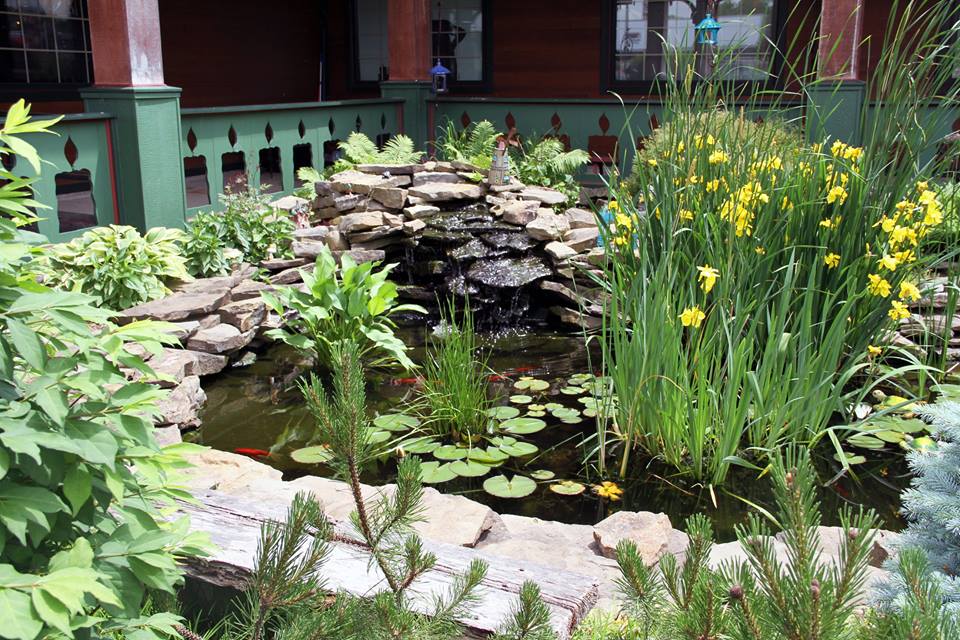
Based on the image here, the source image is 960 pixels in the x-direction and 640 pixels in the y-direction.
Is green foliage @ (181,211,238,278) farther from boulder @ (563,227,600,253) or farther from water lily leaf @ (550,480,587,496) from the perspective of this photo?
water lily leaf @ (550,480,587,496)

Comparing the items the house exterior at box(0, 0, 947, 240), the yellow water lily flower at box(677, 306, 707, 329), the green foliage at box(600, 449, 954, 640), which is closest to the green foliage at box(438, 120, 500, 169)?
the house exterior at box(0, 0, 947, 240)

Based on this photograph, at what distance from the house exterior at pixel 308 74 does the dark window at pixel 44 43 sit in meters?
0.02

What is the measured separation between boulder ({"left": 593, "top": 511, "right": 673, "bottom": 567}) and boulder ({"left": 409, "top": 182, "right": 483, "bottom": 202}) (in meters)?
4.85

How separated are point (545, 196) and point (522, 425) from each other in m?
3.79

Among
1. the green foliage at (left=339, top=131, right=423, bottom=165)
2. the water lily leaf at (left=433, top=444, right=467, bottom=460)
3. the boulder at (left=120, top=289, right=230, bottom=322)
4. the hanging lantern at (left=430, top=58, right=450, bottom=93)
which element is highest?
the hanging lantern at (left=430, top=58, right=450, bottom=93)

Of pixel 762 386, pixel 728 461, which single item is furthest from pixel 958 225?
pixel 728 461

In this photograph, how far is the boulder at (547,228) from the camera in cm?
700

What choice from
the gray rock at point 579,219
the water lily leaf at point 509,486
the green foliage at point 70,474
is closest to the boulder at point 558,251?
the gray rock at point 579,219

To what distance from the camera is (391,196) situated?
7.54 metres

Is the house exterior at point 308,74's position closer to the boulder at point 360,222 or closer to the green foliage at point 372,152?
the green foliage at point 372,152

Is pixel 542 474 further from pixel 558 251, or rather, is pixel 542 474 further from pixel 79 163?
pixel 79 163

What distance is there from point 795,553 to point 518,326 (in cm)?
544

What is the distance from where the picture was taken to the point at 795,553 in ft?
3.83

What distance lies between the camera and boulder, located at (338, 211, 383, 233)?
23.4ft
